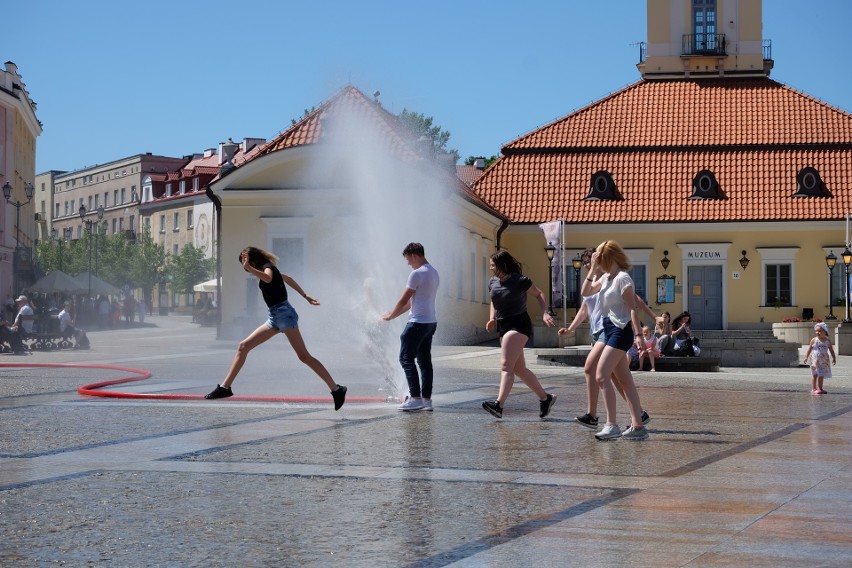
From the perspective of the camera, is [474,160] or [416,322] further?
[474,160]

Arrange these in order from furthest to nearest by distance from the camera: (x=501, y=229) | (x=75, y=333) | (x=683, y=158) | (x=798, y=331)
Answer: (x=683, y=158) < (x=501, y=229) < (x=798, y=331) < (x=75, y=333)

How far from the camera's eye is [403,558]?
5.83 metres

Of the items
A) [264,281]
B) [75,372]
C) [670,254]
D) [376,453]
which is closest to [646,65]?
[670,254]

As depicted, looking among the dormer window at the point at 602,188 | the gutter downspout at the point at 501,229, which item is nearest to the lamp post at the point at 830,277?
the dormer window at the point at 602,188

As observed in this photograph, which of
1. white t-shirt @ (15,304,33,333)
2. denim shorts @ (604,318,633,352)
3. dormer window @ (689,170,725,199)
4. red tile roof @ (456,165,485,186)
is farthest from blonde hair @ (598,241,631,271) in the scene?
red tile roof @ (456,165,485,186)

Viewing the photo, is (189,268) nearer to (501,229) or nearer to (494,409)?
(501,229)

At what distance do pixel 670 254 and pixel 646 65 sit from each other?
1051 cm

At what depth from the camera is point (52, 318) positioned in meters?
40.7

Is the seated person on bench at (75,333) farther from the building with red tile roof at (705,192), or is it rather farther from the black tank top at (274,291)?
the black tank top at (274,291)

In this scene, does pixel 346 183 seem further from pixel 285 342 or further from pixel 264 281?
pixel 264 281

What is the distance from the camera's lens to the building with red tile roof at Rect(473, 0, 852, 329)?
4834 cm

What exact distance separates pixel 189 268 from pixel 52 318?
175ft

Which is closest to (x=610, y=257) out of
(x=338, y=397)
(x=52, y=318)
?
(x=338, y=397)

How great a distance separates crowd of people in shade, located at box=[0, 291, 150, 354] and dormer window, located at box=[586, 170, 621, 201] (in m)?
19.6
